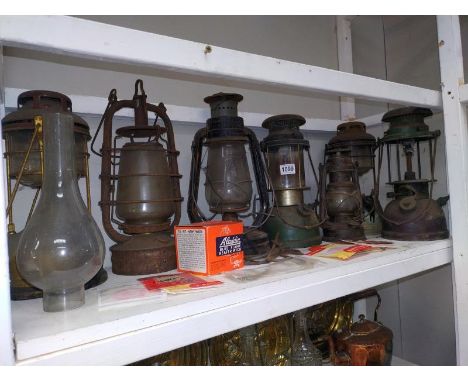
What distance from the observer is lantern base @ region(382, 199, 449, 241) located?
3.27ft

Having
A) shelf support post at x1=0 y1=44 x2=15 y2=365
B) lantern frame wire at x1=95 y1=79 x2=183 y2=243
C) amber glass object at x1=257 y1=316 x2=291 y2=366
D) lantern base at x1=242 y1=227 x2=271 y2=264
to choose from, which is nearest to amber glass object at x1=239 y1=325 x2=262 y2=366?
amber glass object at x1=257 y1=316 x2=291 y2=366

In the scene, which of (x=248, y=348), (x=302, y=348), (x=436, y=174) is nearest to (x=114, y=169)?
(x=248, y=348)

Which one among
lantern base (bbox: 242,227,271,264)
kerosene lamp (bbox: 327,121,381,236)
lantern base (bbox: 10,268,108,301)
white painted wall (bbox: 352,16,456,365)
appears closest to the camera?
lantern base (bbox: 10,268,108,301)

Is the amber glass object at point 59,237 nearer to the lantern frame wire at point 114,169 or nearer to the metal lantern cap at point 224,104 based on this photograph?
the lantern frame wire at point 114,169

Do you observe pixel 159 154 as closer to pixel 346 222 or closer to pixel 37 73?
pixel 37 73

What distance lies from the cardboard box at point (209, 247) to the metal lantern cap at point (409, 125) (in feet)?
1.91

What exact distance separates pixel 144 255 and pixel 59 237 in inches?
9.7

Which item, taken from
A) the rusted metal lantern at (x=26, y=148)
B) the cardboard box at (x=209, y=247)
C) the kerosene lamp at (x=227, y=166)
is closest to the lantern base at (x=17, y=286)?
the rusted metal lantern at (x=26, y=148)

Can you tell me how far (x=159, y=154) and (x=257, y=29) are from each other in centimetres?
73

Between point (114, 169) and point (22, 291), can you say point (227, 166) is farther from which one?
point (22, 291)

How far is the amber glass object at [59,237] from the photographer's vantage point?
53cm

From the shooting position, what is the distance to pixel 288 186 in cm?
101

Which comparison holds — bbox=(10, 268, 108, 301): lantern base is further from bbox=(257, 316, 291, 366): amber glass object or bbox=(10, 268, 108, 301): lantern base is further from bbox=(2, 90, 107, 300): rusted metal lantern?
bbox=(257, 316, 291, 366): amber glass object

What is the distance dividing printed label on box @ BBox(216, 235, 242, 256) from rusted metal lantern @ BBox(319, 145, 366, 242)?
36cm
